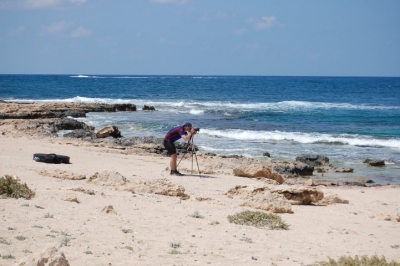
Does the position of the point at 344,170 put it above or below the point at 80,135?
below

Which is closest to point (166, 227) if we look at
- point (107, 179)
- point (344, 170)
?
point (107, 179)

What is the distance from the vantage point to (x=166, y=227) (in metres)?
7.79

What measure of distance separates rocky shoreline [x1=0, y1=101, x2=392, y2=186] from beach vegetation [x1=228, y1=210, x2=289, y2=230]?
587 cm

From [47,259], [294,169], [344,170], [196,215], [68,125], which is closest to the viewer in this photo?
[47,259]

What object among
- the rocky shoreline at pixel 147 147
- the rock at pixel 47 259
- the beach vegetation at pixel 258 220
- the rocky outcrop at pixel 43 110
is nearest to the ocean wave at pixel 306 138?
the rocky shoreline at pixel 147 147

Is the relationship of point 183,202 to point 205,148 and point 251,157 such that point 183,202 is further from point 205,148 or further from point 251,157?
point 205,148

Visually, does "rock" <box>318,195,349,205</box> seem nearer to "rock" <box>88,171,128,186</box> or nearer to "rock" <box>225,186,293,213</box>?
"rock" <box>225,186,293,213</box>

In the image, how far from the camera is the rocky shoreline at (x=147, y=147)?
15.2 meters

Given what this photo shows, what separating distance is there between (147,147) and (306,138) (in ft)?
31.6

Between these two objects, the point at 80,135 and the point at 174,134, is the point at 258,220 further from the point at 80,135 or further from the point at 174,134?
the point at 80,135

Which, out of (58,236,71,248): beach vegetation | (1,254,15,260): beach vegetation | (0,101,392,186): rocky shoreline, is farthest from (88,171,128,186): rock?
(1,254,15,260): beach vegetation

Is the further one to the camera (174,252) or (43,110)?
(43,110)

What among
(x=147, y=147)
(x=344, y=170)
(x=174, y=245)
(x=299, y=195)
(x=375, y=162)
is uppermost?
(x=174, y=245)

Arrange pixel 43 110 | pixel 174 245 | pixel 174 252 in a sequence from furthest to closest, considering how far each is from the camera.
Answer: pixel 43 110 < pixel 174 245 < pixel 174 252
